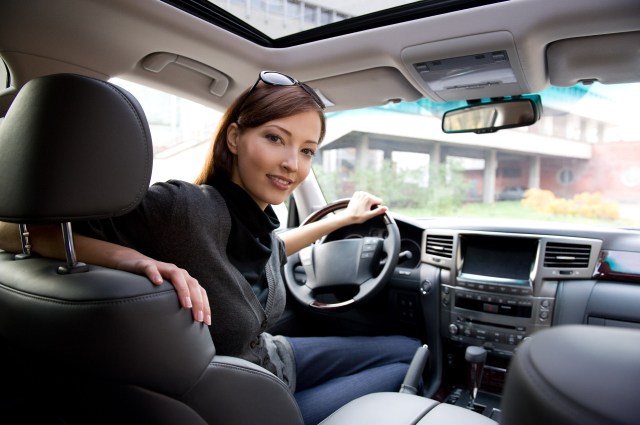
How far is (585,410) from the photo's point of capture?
41cm

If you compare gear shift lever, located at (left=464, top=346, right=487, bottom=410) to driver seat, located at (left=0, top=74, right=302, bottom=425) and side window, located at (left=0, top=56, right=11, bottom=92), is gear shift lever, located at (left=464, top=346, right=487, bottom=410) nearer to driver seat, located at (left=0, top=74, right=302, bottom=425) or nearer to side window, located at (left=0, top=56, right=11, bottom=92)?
driver seat, located at (left=0, top=74, right=302, bottom=425)

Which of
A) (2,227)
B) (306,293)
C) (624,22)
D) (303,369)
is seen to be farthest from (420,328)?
(2,227)

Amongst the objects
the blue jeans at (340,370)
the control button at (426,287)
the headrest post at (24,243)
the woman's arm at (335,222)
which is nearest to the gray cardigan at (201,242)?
the headrest post at (24,243)

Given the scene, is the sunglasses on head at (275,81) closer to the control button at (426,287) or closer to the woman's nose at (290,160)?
the woman's nose at (290,160)

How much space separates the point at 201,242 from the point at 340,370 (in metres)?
1.15

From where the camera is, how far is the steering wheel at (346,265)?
8.50 feet

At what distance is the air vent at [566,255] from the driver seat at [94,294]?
202 cm

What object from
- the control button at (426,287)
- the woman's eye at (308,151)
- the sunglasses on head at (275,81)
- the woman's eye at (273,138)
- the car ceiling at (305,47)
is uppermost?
the car ceiling at (305,47)

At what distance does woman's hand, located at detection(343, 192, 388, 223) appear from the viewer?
255cm

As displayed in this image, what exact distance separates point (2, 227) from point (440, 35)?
1.91m

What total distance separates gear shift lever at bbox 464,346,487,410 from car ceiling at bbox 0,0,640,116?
145 cm

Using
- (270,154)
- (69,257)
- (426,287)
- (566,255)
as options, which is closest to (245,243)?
(270,154)

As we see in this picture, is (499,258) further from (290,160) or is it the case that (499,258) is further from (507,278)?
(290,160)

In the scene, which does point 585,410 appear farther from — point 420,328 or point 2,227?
point 420,328
